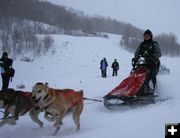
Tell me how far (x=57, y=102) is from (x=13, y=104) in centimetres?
84

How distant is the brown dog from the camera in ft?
20.1

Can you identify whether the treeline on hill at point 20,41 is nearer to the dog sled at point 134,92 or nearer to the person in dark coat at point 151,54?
the person in dark coat at point 151,54

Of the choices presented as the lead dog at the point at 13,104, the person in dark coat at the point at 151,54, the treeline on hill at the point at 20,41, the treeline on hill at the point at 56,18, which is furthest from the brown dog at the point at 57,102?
the treeline on hill at the point at 56,18

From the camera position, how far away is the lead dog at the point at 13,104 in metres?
6.15

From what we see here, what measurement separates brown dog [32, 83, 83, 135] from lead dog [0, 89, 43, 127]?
0.92 feet

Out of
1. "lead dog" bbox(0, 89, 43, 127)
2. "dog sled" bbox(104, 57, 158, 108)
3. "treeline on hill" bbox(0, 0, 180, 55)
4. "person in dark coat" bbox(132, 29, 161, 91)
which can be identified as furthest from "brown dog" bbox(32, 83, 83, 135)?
"treeline on hill" bbox(0, 0, 180, 55)

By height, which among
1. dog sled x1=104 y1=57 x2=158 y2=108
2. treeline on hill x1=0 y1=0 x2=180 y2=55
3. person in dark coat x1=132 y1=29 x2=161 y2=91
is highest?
treeline on hill x1=0 y1=0 x2=180 y2=55

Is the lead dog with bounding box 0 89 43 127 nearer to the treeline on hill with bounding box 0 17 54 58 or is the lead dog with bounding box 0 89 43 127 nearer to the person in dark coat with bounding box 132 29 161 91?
the person in dark coat with bounding box 132 29 161 91

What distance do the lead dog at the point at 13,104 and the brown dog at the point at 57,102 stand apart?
0.28 meters

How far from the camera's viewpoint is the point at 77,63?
39844 mm

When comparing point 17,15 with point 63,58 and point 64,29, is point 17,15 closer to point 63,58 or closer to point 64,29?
point 64,29

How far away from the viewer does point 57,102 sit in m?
6.29

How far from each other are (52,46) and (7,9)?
1304 centimetres

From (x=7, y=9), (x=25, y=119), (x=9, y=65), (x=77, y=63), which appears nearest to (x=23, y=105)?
(x=25, y=119)
